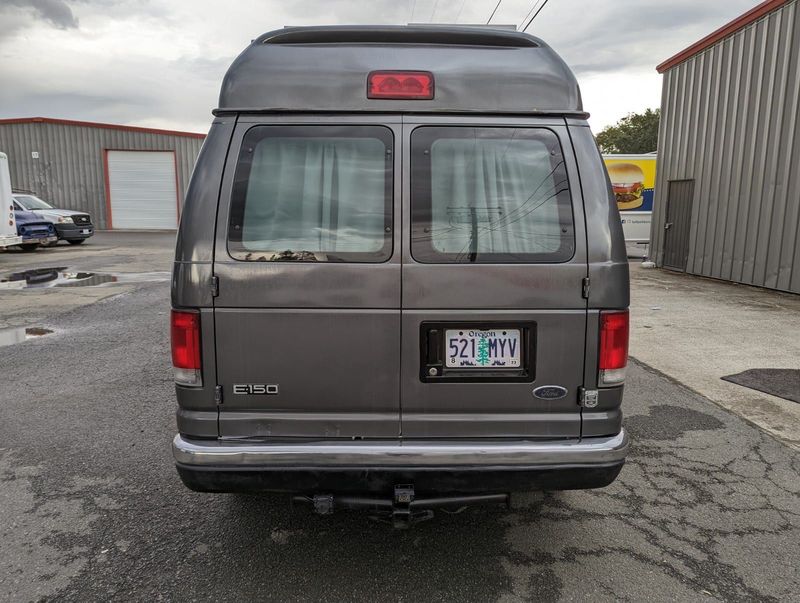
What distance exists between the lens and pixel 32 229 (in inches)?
730

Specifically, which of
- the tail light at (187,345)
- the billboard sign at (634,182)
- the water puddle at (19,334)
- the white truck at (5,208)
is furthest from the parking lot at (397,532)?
the billboard sign at (634,182)

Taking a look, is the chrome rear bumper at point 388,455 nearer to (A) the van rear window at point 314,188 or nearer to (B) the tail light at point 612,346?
(B) the tail light at point 612,346

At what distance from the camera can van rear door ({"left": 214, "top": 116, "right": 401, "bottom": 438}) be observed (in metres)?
2.51

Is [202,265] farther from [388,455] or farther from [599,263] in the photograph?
[599,263]

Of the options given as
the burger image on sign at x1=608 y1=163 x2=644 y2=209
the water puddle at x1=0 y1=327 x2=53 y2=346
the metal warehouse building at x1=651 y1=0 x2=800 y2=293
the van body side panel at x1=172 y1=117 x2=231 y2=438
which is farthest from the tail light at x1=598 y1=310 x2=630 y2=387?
the burger image on sign at x1=608 y1=163 x2=644 y2=209

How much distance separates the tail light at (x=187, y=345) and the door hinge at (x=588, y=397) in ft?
5.36

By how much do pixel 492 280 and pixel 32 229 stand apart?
65.5 ft

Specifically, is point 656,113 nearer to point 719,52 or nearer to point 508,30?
point 719,52

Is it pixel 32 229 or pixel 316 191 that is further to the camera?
pixel 32 229

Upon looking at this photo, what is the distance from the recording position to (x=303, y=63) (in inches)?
104

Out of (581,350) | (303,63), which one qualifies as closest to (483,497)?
(581,350)

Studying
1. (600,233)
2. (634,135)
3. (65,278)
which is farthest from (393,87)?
(634,135)

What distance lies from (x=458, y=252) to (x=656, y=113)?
56.0 metres

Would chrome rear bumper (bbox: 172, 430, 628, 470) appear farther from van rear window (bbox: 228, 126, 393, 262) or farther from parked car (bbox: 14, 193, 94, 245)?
parked car (bbox: 14, 193, 94, 245)
